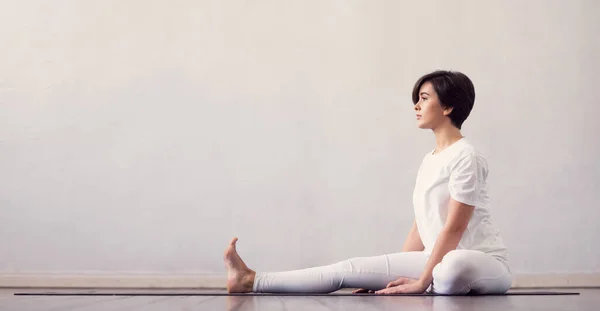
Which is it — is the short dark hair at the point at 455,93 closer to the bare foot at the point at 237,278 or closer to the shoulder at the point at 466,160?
the shoulder at the point at 466,160

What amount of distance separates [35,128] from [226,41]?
1252 mm

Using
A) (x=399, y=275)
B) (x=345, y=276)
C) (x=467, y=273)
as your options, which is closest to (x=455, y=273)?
(x=467, y=273)

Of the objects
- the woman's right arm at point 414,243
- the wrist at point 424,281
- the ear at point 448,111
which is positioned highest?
the ear at point 448,111

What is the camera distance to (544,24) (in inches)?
167

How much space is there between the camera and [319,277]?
2.25m

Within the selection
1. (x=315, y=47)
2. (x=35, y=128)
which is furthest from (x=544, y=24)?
(x=35, y=128)

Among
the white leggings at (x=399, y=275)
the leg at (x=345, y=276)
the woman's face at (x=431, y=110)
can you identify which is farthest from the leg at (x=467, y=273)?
the woman's face at (x=431, y=110)

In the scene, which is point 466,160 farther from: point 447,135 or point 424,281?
point 424,281

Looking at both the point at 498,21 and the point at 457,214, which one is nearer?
the point at 457,214

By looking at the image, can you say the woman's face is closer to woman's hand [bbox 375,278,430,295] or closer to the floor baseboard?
woman's hand [bbox 375,278,430,295]

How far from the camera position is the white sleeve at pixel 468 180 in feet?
7.06

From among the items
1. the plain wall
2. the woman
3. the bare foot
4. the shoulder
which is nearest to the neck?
the woman

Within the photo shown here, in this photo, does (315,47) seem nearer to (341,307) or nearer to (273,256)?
(273,256)

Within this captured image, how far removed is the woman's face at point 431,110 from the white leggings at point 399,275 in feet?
1.49
